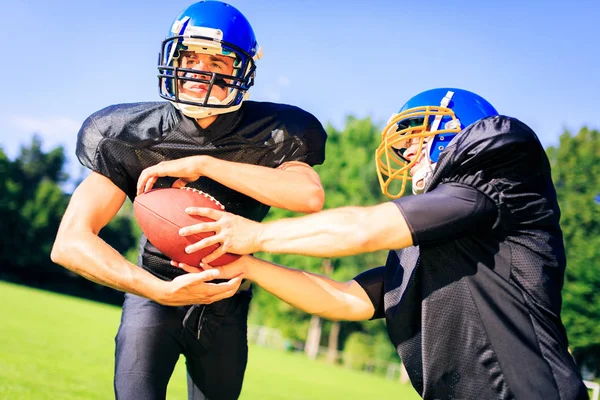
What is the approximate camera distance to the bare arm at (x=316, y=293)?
3.12 metres

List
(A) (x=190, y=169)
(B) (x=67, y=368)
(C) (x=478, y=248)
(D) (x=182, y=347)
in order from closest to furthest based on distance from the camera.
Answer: (C) (x=478, y=248) → (A) (x=190, y=169) → (D) (x=182, y=347) → (B) (x=67, y=368)

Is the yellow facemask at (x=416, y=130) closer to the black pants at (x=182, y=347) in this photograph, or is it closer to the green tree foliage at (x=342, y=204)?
the black pants at (x=182, y=347)

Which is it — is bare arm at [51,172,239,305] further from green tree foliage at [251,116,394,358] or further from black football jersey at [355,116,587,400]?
green tree foliage at [251,116,394,358]

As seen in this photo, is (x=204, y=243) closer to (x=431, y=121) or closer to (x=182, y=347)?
(x=182, y=347)

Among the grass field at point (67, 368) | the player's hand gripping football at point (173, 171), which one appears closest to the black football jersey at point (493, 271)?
the player's hand gripping football at point (173, 171)

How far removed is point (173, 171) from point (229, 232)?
1.63 ft

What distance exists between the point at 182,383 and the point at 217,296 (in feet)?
23.0

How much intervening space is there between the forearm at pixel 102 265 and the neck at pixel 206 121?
78 cm

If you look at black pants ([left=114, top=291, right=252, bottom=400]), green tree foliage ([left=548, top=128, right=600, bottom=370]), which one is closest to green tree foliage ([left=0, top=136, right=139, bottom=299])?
green tree foliage ([left=548, top=128, right=600, bottom=370])

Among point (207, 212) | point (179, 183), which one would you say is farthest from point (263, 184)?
point (179, 183)

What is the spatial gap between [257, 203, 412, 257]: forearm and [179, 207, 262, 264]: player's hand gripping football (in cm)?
4

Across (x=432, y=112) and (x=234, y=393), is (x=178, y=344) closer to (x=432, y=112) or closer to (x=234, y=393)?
(x=234, y=393)

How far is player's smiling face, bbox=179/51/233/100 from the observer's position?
3.17m

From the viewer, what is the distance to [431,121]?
307 centimetres
